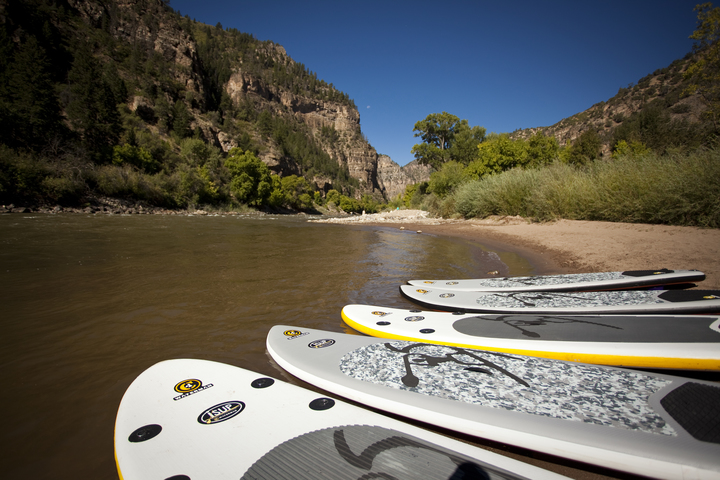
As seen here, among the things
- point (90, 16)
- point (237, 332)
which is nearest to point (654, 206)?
point (237, 332)

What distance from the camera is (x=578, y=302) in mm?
3137

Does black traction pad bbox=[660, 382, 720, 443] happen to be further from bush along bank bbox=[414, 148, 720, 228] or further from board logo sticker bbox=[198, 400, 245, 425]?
bush along bank bbox=[414, 148, 720, 228]

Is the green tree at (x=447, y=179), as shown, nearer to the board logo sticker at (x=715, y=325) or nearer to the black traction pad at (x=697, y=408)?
the board logo sticker at (x=715, y=325)

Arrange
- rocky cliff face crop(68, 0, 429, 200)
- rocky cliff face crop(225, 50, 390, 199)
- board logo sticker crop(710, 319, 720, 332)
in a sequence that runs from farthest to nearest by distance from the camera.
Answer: rocky cliff face crop(225, 50, 390, 199)
rocky cliff face crop(68, 0, 429, 200)
board logo sticker crop(710, 319, 720, 332)

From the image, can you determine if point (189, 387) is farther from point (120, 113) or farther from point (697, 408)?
point (120, 113)

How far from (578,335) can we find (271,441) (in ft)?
7.51

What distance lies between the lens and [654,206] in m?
7.22

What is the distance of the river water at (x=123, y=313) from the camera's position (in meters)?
1.65

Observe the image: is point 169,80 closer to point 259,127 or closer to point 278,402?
point 259,127

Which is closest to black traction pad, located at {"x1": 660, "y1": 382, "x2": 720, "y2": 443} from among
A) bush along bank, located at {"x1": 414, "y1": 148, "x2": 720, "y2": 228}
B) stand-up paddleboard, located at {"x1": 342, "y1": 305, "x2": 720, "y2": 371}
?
stand-up paddleboard, located at {"x1": 342, "y1": 305, "x2": 720, "y2": 371}

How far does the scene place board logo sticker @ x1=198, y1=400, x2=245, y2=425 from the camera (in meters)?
1.43

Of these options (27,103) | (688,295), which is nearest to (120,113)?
(27,103)

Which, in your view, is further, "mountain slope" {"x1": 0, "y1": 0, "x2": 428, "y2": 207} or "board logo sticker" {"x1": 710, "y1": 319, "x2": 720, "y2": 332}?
"mountain slope" {"x1": 0, "y1": 0, "x2": 428, "y2": 207}

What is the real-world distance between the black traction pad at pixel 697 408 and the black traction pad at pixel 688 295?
6.48 feet
